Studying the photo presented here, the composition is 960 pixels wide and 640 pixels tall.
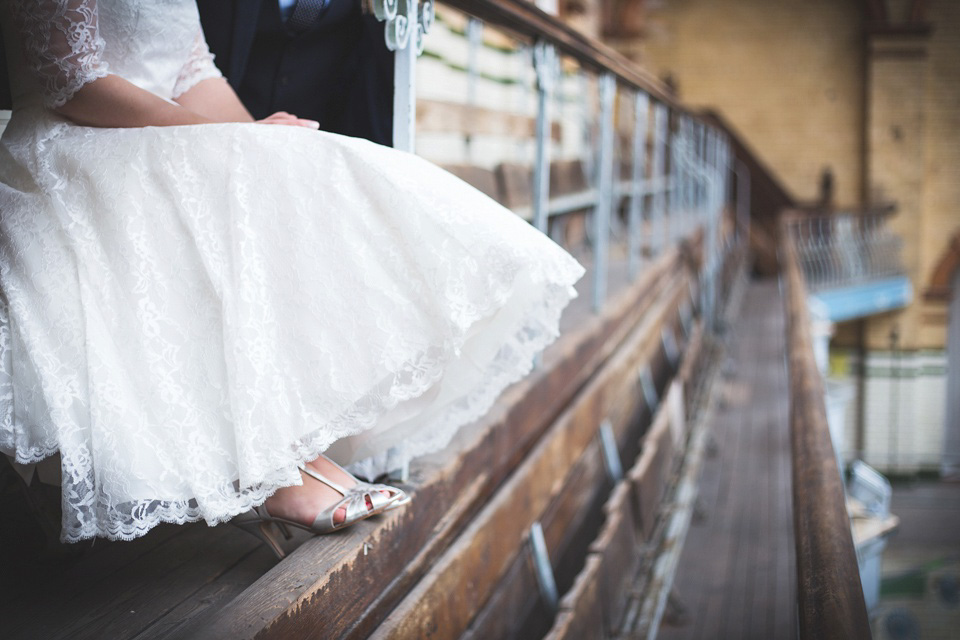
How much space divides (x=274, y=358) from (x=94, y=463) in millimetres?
234

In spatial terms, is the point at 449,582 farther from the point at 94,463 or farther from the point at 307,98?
the point at 307,98

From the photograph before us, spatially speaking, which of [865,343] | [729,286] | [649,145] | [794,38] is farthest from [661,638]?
[794,38]

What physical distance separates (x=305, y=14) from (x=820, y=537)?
1123 millimetres

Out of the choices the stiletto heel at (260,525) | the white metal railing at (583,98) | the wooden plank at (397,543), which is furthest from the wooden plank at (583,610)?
the white metal railing at (583,98)

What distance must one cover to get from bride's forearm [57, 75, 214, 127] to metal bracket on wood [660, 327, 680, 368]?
123 inches

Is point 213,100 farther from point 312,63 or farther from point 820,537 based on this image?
point 820,537

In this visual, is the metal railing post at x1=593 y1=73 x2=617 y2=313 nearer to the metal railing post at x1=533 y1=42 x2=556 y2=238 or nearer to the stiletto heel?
the metal railing post at x1=533 y1=42 x2=556 y2=238

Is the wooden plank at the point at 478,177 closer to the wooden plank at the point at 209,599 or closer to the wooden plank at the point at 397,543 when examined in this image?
the wooden plank at the point at 397,543

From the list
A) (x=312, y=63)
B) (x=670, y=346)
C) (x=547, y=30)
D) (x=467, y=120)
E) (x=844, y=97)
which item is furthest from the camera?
(x=844, y=97)

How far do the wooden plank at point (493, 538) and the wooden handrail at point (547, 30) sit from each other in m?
0.94

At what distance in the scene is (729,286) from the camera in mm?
7195

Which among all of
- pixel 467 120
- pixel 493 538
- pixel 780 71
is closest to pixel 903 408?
pixel 780 71

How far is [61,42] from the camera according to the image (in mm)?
1039

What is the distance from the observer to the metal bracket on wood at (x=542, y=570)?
68.4 inches
